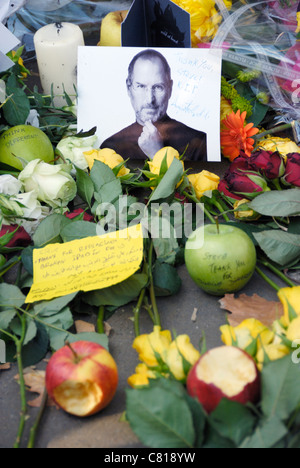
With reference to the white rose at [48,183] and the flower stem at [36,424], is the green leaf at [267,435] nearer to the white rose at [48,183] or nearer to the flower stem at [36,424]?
the flower stem at [36,424]

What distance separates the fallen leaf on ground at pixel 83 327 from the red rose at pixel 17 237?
0.20 meters

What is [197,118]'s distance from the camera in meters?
1.11

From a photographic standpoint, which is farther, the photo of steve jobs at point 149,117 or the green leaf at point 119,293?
the photo of steve jobs at point 149,117

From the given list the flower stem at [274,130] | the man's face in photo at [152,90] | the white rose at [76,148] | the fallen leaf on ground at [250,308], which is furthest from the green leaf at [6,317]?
the flower stem at [274,130]

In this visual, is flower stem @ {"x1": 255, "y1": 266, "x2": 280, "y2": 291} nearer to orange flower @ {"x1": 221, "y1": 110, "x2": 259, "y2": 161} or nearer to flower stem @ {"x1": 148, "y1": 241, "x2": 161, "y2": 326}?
flower stem @ {"x1": 148, "y1": 241, "x2": 161, "y2": 326}

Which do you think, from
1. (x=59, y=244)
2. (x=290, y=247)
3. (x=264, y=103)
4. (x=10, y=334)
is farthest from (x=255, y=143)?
(x=10, y=334)

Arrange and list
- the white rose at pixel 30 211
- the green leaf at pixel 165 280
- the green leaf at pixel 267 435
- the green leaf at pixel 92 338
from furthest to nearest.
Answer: the white rose at pixel 30 211
the green leaf at pixel 165 280
the green leaf at pixel 92 338
the green leaf at pixel 267 435

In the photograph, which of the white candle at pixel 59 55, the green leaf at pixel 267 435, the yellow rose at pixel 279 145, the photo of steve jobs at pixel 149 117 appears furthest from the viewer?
the white candle at pixel 59 55

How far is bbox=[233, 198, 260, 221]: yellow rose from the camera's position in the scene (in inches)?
35.1

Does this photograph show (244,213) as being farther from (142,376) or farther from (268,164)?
(142,376)

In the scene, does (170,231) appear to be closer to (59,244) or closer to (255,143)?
(59,244)

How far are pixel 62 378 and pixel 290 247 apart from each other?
429 millimetres

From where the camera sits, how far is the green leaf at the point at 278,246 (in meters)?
0.80

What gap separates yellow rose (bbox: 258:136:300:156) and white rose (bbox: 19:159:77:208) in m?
0.43
